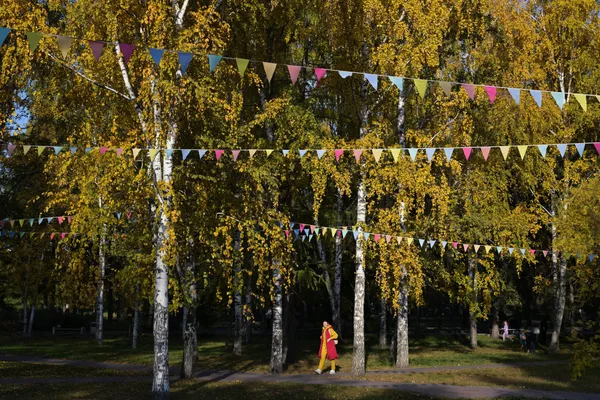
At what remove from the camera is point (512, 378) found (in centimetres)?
1977

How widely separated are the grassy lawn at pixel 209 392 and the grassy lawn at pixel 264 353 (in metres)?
4.30

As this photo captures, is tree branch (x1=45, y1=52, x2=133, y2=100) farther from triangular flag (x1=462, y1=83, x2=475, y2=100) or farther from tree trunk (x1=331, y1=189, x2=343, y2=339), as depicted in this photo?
tree trunk (x1=331, y1=189, x2=343, y2=339)

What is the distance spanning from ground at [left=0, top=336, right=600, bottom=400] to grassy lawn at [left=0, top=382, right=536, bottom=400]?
0.02m

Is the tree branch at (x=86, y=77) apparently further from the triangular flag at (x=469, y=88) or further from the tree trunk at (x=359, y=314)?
the tree trunk at (x=359, y=314)

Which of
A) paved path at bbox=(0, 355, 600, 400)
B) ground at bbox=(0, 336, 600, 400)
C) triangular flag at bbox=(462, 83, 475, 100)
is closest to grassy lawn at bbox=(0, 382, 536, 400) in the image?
ground at bbox=(0, 336, 600, 400)

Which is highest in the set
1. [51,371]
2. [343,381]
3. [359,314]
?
[359,314]

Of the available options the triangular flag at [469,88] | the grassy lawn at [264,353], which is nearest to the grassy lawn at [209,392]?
the grassy lawn at [264,353]

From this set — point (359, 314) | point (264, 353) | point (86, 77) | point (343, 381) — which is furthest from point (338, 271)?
point (86, 77)

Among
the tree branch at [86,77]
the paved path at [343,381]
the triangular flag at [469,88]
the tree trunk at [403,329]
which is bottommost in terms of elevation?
the paved path at [343,381]

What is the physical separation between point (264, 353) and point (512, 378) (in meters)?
11.1

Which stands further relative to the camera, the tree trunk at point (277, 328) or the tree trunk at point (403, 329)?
the tree trunk at point (403, 329)

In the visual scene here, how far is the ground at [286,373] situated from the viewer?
53.1 feet

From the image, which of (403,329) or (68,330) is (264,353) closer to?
(403,329)

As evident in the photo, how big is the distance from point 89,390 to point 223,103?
311 inches
